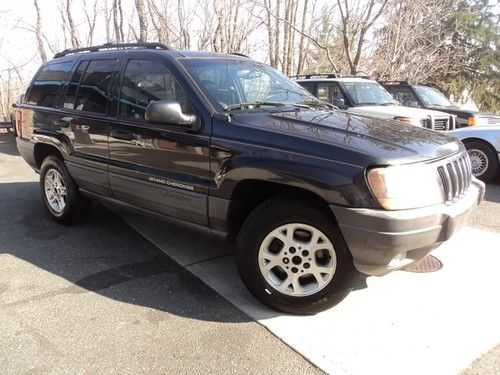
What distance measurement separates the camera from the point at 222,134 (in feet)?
10.7

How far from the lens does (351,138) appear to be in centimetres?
294

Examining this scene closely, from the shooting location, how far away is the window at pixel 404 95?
34.0 ft

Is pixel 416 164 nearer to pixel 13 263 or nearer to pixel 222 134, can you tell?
pixel 222 134

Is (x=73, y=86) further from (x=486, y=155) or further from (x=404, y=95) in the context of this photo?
(x=404, y=95)


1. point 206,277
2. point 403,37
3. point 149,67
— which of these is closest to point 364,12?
point 403,37

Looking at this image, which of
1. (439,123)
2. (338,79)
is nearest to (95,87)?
(338,79)

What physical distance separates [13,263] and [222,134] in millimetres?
2328

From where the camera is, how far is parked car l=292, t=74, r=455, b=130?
27.5ft

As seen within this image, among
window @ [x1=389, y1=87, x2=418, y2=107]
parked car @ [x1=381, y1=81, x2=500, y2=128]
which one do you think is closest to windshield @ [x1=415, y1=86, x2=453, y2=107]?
parked car @ [x1=381, y1=81, x2=500, y2=128]

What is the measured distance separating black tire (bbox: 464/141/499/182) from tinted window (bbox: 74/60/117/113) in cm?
600

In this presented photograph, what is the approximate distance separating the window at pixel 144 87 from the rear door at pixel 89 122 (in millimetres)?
240

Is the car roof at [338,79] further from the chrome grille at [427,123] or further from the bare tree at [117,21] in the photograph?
the bare tree at [117,21]

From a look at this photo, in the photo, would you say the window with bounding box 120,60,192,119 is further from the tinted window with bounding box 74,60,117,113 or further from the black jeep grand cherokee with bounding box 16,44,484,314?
the tinted window with bounding box 74,60,117,113

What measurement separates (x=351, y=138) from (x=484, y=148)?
5.50m
